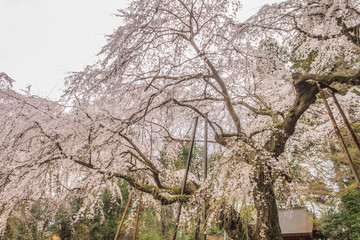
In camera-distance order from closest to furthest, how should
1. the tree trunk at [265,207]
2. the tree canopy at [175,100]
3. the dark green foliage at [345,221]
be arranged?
the tree canopy at [175,100], the tree trunk at [265,207], the dark green foliage at [345,221]

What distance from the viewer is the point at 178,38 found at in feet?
11.0

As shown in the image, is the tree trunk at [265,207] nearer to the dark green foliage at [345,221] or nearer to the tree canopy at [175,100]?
the tree canopy at [175,100]

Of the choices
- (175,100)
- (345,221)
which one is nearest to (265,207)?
(175,100)

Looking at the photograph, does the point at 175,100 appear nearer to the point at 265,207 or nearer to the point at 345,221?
the point at 265,207

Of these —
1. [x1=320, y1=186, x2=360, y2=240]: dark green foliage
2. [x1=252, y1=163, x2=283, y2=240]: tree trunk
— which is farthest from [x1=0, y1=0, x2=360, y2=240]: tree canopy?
[x1=320, y1=186, x2=360, y2=240]: dark green foliage

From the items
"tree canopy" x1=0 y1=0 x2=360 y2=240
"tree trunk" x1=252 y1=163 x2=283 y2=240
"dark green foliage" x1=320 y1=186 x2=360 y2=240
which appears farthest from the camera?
"dark green foliage" x1=320 y1=186 x2=360 y2=240

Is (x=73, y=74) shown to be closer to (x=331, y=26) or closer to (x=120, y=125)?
(x=120, y=125)

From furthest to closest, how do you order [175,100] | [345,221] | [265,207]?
[345,221]
[175,100]
[265,207]

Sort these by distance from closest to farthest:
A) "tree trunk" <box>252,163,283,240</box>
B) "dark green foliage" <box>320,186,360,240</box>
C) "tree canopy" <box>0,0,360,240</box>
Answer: "tree canopy" <box>0,0,360,240</box>
"tree trunk" <box>252,163,283,240</box>
"dark green foliage" <box>320,186,360,240</box>

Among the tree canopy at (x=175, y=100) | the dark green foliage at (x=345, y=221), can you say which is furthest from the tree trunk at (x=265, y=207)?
the dark green foliage at (x=345, y=221)

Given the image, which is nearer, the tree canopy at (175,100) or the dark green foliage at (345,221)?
the tree canopy at (175,100)

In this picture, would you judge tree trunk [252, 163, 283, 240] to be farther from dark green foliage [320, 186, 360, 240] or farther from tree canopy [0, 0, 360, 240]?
dark green foliage [320, 186, 360, 240]

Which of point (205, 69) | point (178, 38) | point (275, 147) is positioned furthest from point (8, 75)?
point (275, 147)

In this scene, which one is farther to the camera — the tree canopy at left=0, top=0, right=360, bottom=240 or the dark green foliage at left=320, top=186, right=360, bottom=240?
the dark green foliage at left=320, top=186, right=360, bottom=240
